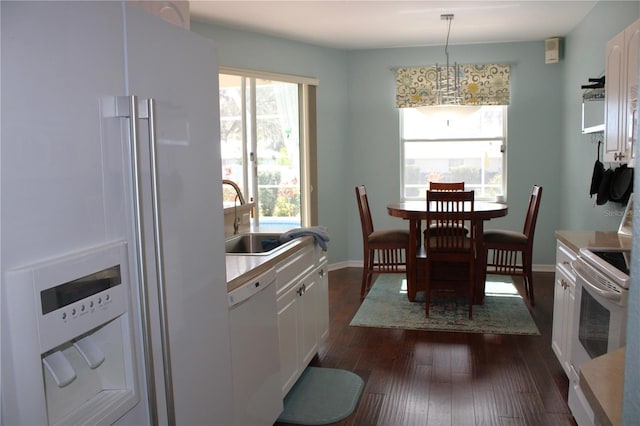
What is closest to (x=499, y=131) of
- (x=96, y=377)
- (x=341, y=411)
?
(x=341, y=411)

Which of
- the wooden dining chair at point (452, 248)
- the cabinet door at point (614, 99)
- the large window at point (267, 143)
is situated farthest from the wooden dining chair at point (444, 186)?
the cabinet door at point (614, 99)

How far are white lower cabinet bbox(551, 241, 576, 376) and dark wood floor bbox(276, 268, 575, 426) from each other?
0.21 m

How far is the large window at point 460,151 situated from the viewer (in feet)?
20.4

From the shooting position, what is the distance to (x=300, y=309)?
9.99 feet

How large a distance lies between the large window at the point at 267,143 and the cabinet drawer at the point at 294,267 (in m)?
2.11

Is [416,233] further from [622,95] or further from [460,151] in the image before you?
[622,95]

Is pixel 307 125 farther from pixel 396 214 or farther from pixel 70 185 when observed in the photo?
pixel 70 185

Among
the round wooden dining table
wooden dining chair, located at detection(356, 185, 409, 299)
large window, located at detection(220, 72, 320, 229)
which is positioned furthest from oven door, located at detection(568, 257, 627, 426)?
large window, located at detection(220, 72, 320, 229)

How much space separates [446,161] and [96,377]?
18.3ft

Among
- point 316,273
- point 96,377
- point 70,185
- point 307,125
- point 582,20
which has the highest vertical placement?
point 582,20

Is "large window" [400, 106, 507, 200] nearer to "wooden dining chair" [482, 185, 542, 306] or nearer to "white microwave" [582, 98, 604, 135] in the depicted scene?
"wooden dining chair" [482, 185, 542, 306]

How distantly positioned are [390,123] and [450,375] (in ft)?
12.0

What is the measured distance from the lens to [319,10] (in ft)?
15.2

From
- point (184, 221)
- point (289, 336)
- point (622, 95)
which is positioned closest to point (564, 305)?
point (622, 95)
